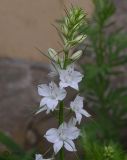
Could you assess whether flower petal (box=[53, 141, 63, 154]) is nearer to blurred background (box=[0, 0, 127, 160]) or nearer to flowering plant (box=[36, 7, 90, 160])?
flowering plant (box=[36, 7, 90, 160])

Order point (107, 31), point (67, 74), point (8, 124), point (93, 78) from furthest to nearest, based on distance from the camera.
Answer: point (107, 31)
point (8, 124)
point (93, 78)
point (67, 74)

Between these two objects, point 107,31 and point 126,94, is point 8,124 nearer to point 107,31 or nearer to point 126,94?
point 126,94

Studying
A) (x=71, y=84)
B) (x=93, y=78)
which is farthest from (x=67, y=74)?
(x=93, y=78)

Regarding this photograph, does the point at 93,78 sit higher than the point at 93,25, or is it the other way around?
the point at 93,25

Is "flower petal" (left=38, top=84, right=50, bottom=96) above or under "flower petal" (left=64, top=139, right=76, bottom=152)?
above

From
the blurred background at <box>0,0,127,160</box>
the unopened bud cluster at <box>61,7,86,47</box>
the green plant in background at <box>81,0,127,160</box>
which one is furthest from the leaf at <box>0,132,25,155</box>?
the unopened bud cluster at <box>61,7,86,47</box>

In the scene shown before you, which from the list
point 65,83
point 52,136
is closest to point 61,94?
point 65,83

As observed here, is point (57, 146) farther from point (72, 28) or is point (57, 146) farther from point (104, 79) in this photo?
point (104, 79)
